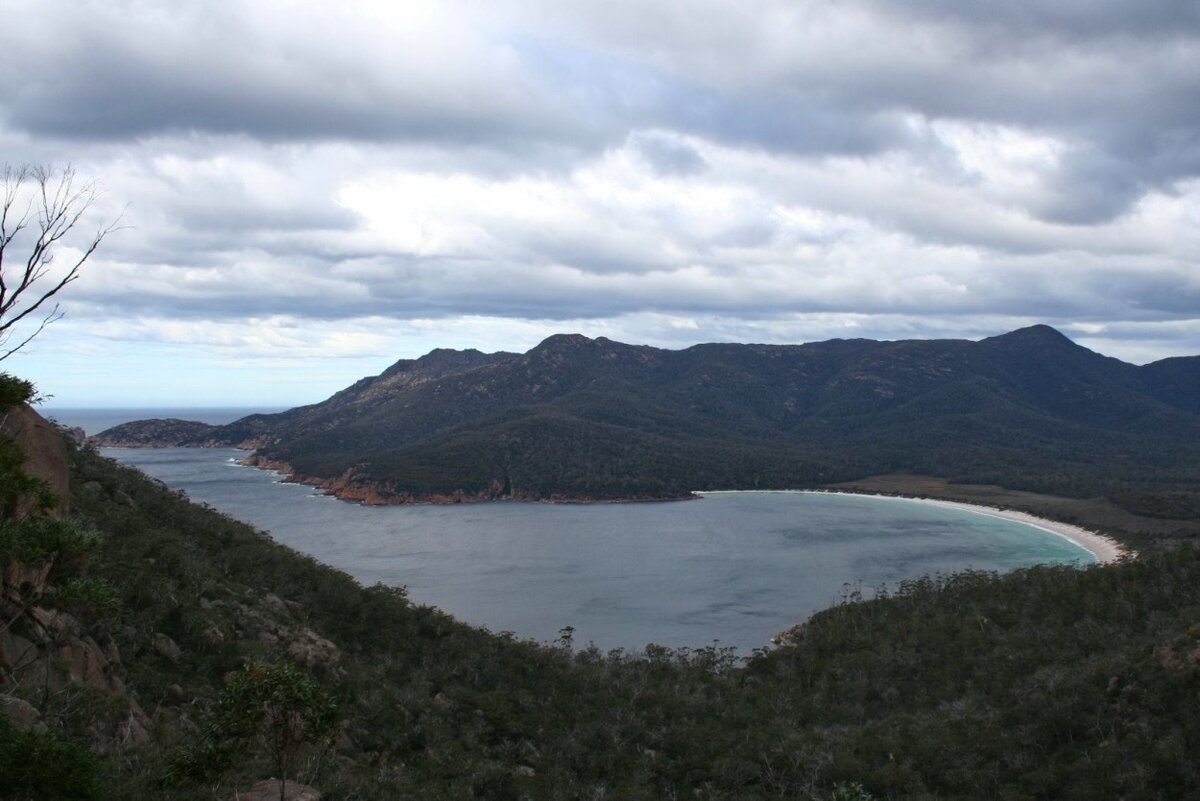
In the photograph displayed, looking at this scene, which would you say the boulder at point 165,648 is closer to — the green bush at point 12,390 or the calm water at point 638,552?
the green bush at point 12,390

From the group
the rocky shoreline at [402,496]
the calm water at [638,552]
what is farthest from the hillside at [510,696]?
the rocky shoreline at [402,496]

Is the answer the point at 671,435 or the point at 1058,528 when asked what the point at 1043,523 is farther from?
the point at 671,435

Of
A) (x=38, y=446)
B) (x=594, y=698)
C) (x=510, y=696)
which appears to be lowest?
(x=594, y=698)

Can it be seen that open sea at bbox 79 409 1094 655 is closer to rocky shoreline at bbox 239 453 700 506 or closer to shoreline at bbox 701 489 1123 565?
shoreline at bbox 701 489 1123 565

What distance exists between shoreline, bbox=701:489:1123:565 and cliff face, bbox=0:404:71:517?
59610 mm

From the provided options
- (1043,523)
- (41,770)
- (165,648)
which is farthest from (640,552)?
(41,770)

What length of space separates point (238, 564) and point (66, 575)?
14.0 metres

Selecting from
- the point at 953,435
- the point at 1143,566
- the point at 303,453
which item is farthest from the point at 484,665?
the point at 953,435

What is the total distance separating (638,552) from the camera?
7419cm

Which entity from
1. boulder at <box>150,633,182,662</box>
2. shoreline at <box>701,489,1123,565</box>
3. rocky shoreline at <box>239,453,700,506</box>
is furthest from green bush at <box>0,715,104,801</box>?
rocky shoreline at <box>239,453,700,506</box>

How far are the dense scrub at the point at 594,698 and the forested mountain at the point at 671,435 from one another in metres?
80.1

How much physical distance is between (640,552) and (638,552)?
178mm

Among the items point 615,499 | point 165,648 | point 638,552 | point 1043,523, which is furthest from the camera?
point 615,499

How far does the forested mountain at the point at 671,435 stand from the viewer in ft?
375
